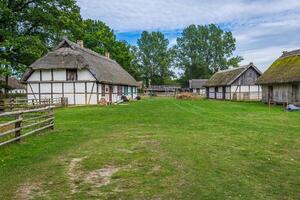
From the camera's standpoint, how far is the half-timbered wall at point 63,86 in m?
36.0

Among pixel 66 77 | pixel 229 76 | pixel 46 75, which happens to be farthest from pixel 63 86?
pixel 229 76

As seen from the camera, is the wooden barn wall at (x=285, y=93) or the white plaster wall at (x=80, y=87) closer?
the wooden barn wall at (x=285, y=93)

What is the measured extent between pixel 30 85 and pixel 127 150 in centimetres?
2963

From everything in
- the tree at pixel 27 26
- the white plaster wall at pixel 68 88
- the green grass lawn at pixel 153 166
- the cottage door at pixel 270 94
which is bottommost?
the green grass lawn at pixel 153 166

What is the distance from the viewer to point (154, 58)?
329ft

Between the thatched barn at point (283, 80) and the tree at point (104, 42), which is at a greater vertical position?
the tree at point (104, 42)

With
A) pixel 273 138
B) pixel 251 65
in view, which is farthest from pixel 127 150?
pixel 251 65

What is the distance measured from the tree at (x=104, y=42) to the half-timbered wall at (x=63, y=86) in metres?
19.9

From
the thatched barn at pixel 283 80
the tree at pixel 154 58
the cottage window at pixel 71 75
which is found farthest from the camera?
the tree at pixel 154 58

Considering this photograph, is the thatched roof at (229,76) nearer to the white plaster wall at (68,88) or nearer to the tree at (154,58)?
the white plaster wall at (68,88)

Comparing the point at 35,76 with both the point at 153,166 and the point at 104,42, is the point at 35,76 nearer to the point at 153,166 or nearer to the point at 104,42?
the point at 104,42

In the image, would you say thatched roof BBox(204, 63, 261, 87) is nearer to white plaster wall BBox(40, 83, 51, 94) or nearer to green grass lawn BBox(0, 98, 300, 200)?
white plaster wall BBox(40, 83, 51, 94)

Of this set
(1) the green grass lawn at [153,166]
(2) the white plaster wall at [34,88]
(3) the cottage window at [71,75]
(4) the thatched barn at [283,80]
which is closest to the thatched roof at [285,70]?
(4) the thatched barn at [283,80]

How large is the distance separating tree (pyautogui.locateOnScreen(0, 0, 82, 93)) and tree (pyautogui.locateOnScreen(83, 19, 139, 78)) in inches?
841
